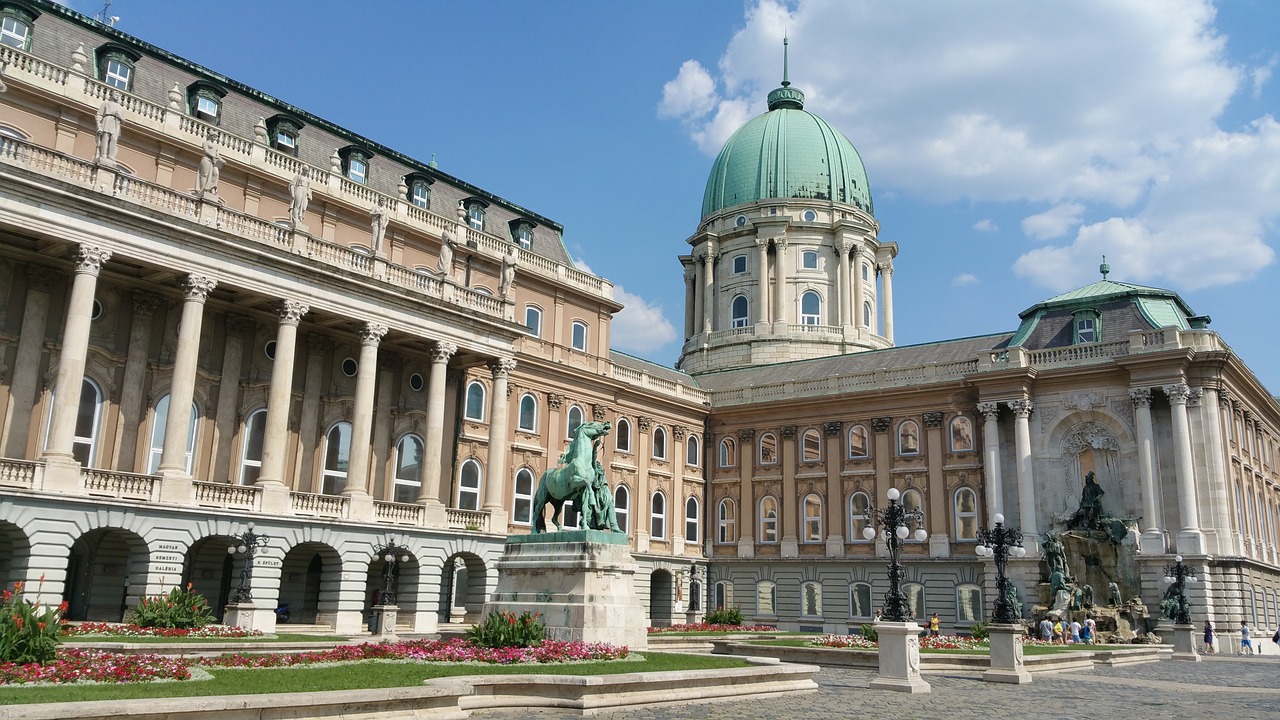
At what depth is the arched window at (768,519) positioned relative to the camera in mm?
58500

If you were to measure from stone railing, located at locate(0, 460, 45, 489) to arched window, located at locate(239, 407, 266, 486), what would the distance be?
29.3 ft

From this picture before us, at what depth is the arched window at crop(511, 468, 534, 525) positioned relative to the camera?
158 ft

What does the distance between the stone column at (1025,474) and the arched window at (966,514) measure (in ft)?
9.01

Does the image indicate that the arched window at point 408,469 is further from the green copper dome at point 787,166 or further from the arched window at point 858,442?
the green copper dome at point 787,166

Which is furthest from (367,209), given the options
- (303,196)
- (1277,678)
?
(1277,678)

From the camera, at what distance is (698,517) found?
2394 inches

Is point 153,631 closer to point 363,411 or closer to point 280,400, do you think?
point 280,400

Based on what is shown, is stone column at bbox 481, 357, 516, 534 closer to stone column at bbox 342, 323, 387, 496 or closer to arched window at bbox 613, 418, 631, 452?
stone column at bbox 342, 323, 387, 496

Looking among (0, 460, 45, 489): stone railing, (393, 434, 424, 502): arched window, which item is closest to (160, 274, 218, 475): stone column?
(0, 460, 45, 489): stone railing

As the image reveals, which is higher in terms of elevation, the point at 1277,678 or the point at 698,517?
the point at 698,517

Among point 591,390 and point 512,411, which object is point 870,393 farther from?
point 512,411

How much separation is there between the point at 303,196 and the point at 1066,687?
29937 mm

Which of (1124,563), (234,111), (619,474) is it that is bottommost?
(1124,563)

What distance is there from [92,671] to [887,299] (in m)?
71.2
